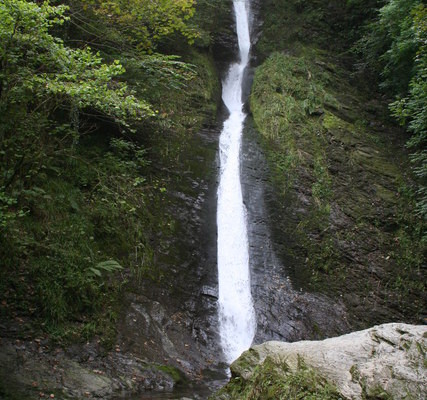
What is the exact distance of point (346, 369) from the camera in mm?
4695

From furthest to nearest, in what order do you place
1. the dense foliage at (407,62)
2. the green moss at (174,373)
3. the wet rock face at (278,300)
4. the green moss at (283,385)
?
1. the dense foliage at (407,62)
2. the wet rock face at (278,300)
3. the green moss at (174,373)
4. the green moss at (283,385)

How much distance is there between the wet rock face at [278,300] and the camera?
8.89 metres

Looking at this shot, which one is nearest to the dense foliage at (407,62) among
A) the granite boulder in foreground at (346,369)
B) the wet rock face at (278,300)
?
the wet rock face at (278,300)

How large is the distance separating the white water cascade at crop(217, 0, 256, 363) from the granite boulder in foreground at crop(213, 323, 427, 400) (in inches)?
117

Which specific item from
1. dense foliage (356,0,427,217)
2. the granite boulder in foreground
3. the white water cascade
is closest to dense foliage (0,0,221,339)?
the white water cascade

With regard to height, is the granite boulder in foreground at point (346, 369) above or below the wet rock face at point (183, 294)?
above

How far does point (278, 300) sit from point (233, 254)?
5.77ft

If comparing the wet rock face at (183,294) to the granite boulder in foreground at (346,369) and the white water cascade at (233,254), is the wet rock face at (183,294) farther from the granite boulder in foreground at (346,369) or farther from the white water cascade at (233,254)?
the granite boulder in foreground at (346,369)

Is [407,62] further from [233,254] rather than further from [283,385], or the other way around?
[283,385]

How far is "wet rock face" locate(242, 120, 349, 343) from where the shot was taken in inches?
350

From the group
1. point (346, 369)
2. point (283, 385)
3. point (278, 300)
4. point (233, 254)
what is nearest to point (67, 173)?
point (233, 254)

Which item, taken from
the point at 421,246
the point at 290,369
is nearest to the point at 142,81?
the point at 290,369

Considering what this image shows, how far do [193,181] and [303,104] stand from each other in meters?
6.18

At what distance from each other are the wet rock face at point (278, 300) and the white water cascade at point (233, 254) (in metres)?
0.21
